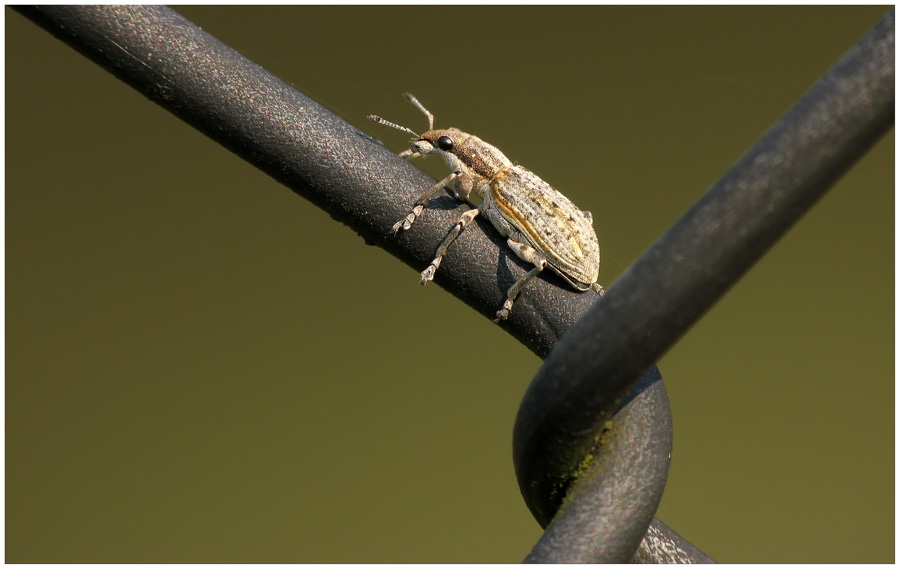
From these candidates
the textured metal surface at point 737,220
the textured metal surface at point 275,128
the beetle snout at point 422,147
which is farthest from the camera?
the beetle snout at point 422,147

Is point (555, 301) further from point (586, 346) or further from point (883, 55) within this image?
point (883, 55)

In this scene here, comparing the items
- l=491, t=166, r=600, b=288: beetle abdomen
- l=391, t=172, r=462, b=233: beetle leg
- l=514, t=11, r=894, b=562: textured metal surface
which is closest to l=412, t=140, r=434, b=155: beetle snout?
l=491, t=166, r=600, b=288: beetle abdomen

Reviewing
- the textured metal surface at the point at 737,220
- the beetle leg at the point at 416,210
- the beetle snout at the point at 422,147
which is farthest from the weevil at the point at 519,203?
the textured metal surface at the point at 737,220

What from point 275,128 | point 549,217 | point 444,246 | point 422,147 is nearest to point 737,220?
point 444,246

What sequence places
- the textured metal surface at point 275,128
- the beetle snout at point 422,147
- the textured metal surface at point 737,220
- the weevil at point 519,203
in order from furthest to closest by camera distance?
the beetle snout at point 422,147 < the weevil at point 519,203 < the textured metal surface at point 275,128 < the textured metal surface at point 737,220

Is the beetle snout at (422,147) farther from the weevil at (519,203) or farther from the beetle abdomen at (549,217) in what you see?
the beetle abdomen at (549,217)

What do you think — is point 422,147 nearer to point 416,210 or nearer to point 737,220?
point 416,210

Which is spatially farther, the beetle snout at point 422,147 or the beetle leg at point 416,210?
the beetle snout at point 422,147

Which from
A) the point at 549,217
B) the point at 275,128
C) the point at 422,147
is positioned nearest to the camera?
the point at 275,128

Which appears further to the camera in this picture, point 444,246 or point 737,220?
point 444,246

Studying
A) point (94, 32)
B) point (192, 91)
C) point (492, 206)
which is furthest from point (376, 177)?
point (492, 206)

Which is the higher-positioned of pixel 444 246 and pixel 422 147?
pixel 444 246

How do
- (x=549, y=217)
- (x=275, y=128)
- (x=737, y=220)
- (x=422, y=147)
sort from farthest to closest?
(x=422, y=147) → (x=549, y=217) → (x=275, y=128) → (x=737, y=220)
